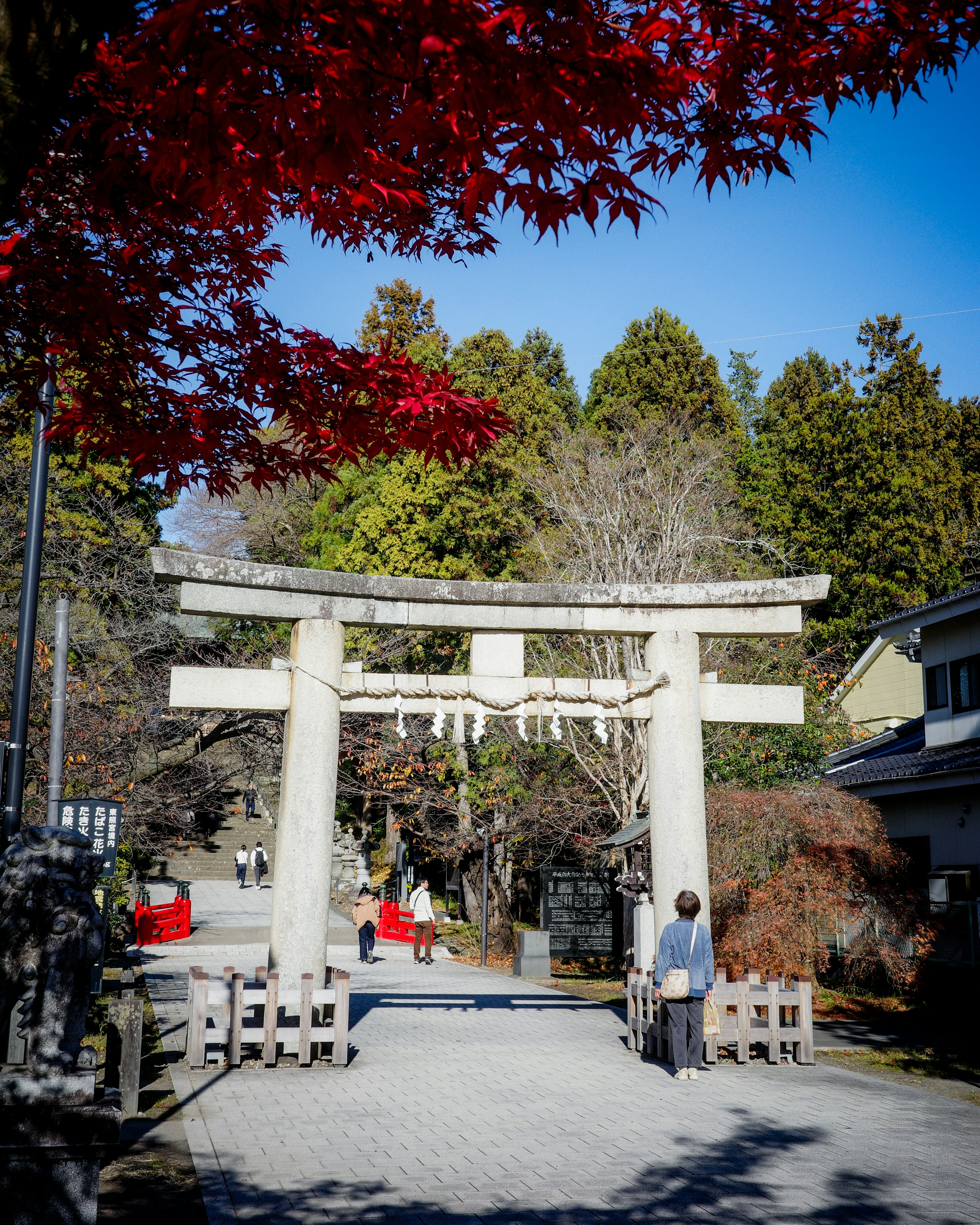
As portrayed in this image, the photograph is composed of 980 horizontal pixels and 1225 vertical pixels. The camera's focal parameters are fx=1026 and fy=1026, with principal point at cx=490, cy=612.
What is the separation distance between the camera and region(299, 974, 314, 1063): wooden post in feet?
34.0

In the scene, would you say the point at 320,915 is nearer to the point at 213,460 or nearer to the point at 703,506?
the point at 213,460

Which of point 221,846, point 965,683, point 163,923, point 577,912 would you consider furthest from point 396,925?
point 965,683

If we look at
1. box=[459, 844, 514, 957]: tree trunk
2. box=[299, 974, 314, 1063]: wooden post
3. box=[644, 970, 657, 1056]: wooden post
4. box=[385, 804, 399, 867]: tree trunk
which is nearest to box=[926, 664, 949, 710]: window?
box=[459, 844, 514, 957]: tree trunk

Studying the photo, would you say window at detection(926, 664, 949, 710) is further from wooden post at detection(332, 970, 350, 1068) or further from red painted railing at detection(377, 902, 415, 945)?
red painted railing at detection(377, 902, 415, 945)

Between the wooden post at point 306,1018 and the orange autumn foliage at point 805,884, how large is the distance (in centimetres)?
720

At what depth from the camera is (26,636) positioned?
959 centimetres

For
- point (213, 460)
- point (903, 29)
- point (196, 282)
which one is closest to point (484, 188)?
point (903, 29)

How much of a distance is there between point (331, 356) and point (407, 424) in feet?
2.05

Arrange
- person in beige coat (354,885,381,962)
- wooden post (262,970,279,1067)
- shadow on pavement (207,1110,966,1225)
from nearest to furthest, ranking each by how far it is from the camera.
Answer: shadow on pavement (207,1110,966,1225) → wooden post (262,970,279,1067) → person in beige coat (354,885,381,962)

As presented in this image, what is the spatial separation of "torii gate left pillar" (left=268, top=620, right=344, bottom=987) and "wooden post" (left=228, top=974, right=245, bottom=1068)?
0.64m

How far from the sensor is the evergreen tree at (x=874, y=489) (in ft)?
114

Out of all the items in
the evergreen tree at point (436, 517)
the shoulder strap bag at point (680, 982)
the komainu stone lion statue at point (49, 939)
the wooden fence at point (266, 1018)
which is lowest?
the wooden fence at point (266, 1018)

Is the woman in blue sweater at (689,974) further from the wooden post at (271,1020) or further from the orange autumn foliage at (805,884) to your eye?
the orange autumn foliage at (805,884)

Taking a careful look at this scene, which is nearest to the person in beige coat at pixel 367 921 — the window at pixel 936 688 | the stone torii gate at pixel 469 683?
the stone torii gate at pixel 469 683
